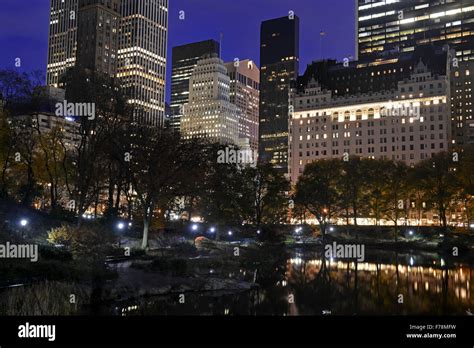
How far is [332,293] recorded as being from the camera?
3042 centimetres

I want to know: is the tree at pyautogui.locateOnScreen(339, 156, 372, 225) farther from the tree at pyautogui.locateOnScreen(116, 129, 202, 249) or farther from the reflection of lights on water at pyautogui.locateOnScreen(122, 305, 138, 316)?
the reflection of lights on water at pyautogui.locateOnScreen(122, 305, 138, 316)

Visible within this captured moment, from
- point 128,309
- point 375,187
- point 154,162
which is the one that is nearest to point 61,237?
point 154,162

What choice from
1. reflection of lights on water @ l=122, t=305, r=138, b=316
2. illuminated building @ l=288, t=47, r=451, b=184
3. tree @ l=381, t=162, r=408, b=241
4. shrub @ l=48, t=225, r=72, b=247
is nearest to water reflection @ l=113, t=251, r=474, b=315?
reflection of lights on water @ l=122, t=305, r=138, b=316

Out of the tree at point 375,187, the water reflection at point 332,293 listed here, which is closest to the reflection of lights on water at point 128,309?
the water reflection at point 332,293

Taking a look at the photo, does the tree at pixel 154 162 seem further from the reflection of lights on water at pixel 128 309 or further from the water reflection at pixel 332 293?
the reflection of lights on water at pixel 128 309

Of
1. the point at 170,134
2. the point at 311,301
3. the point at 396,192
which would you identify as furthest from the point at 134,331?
the point at 396,192

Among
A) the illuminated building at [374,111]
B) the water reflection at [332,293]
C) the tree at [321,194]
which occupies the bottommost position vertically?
the water reflection at [332,293]

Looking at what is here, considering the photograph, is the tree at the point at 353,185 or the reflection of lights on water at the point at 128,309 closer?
the reflection of lights on water at the point at 128,309

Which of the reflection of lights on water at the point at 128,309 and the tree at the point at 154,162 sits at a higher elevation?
the tree at the point at 154,162

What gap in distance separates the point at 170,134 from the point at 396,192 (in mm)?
50826

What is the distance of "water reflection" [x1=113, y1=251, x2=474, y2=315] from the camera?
938 inches

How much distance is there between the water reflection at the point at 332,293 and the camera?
23.8 meters

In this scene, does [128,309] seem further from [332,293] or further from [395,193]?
[395,193]

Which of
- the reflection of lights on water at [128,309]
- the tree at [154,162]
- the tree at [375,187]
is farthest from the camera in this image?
the tree at [375,187]
